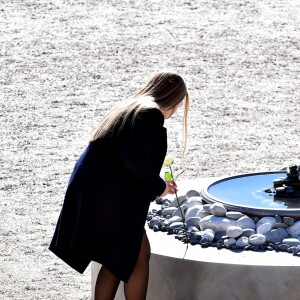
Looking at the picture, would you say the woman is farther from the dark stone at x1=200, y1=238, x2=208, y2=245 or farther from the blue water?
the blue water

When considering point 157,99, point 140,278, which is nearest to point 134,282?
point 140,278

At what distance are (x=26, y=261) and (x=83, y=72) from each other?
574cm

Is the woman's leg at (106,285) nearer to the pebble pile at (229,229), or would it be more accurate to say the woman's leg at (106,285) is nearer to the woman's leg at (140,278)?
the woman's leg at (140,278)

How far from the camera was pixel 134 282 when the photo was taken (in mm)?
6508

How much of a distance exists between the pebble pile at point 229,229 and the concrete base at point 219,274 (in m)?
0.09

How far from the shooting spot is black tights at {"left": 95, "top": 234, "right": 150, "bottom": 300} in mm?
6492

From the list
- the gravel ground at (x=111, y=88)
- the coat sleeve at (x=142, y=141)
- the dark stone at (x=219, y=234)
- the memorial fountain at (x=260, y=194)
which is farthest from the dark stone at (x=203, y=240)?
the gravel ground at (x=111, y=88)

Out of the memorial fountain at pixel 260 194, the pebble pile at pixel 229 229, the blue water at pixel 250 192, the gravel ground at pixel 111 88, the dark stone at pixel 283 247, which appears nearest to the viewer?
the dark stone at pixel 283 247

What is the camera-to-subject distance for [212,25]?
15625 mm

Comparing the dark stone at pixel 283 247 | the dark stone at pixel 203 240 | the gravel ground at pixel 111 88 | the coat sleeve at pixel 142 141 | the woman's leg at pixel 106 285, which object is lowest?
the gravel ground at pixel 111 88

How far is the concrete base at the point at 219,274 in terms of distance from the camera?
645 cm

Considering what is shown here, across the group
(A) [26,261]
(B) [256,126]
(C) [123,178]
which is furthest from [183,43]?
(C) [123,178]

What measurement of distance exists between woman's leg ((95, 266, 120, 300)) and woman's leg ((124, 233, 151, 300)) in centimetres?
9

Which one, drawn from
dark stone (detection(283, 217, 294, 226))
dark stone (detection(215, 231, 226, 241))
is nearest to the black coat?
dark stone (detection(215, 231, 226, 241))
